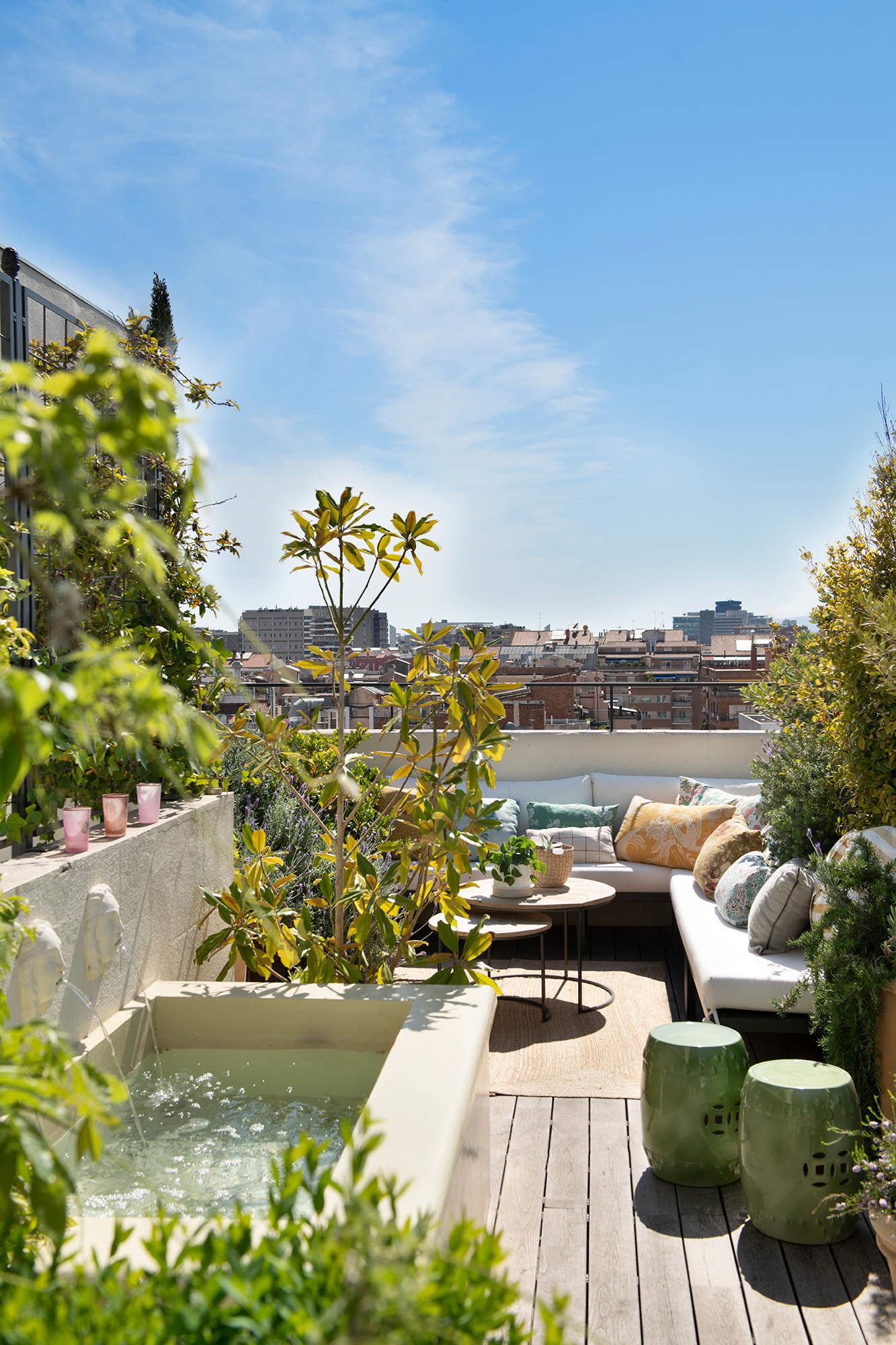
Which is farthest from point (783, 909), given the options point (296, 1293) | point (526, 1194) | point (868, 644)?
point (296, 1293)

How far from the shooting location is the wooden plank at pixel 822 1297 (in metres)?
2.02

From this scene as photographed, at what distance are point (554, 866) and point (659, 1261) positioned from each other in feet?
6.71

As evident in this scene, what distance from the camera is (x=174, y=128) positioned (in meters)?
5.14

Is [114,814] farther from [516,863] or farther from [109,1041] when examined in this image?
[516,863]

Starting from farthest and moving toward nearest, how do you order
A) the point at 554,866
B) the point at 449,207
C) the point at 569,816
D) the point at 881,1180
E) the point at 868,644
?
the point at 449,207, the point at 569,816, the point at 554,866, the point at 868,644, the point at 881,1180

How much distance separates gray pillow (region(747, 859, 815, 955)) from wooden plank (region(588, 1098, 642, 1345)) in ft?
2.65

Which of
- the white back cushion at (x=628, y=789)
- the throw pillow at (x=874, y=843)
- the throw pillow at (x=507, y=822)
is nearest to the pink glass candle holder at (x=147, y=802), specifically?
the throw pillow at (x=874, y=843)

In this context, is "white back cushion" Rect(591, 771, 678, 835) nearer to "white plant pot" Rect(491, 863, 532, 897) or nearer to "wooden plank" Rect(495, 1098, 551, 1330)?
"white plant pot" Rect(491, 863, 532, 897)

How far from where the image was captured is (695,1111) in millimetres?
2615

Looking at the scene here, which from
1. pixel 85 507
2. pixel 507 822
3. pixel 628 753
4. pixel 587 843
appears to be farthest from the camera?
pixel 628 753

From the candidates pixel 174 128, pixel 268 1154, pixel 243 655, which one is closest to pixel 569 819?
pixel 243 655

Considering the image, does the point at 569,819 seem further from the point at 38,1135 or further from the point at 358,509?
the point at 38,1135

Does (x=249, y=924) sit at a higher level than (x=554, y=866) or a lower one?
higher

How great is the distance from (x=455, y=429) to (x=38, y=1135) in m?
14.3
